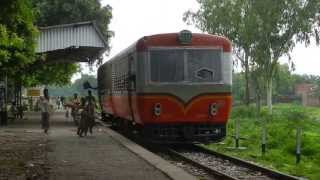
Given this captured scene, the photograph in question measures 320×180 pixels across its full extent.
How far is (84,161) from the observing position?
53.5 ft

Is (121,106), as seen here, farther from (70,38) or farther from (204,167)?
(70,38)

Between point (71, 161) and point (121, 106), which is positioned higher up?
point (121, 106)

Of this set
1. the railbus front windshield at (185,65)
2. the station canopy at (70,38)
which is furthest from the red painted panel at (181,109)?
the station canopy at (70,38)

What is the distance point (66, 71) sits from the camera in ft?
199

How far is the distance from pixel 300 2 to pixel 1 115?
21671 mm

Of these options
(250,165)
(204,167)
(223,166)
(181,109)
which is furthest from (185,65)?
(204,167)

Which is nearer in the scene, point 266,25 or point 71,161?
point 71,161

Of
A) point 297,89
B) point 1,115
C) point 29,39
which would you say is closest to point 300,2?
point 1,115

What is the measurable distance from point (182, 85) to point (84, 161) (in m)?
4.62

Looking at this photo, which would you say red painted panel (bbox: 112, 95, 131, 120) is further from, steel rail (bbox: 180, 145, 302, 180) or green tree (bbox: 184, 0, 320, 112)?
green tree (bbox: 184, 0, 320, 112)

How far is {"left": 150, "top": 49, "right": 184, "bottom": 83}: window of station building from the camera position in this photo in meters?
19.9

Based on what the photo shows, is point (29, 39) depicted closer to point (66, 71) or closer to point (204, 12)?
point (204, 12)

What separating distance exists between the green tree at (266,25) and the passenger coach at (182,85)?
1081 inches

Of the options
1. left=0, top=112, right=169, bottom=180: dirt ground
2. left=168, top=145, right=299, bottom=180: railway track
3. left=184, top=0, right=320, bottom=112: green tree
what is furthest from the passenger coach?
left=184, top=0, right=320, bottom=112: green tree
